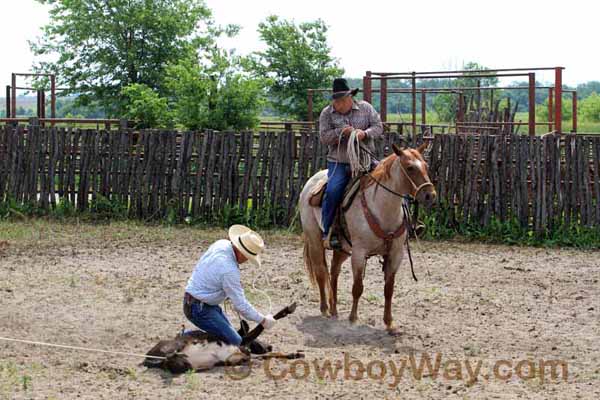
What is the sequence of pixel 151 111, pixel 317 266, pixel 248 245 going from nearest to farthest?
pixel 248 245 → pixel 317 266 → pixel 151 111

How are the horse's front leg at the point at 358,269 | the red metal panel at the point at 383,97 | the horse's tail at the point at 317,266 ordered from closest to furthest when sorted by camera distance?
1. the horse's front leg at the point at 358,269
2. the horse's tail at the point at 317,266
3. the red metal panel at the point at 383,97

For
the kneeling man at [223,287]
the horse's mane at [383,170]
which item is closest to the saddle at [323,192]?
the horse's mane at [383,170]

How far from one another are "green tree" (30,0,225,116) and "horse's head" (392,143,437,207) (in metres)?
25.1

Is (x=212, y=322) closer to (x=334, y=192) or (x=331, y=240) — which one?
(x=331, y=240)

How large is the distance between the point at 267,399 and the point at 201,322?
1134 millimetres

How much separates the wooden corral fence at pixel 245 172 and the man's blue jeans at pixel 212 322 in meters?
7.73

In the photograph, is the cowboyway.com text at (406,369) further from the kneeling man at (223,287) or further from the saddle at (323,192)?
the saddle at (323,192)

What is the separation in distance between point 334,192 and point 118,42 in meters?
26.0

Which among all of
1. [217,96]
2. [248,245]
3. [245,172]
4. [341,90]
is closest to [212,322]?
[248,245]

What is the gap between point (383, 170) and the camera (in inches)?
336

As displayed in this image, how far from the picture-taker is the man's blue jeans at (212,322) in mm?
7182

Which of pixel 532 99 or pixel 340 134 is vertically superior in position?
pixel 532 99

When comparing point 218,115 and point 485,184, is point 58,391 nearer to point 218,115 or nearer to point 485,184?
point 485,184

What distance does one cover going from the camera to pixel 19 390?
638 cm
